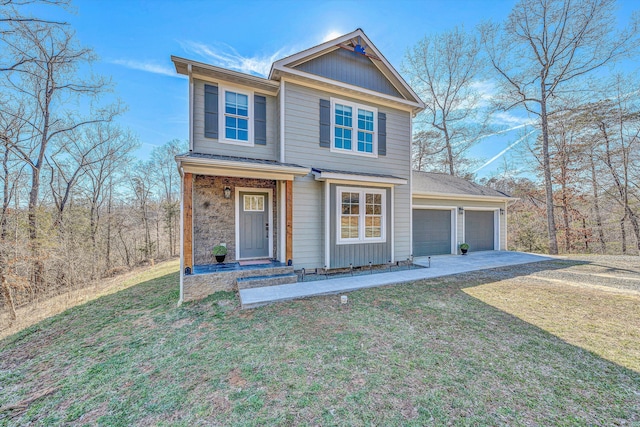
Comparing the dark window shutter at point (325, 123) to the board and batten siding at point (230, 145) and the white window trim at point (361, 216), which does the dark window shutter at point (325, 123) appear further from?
the white window trim at point (361, 216)

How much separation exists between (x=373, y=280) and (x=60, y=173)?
15.4 meters

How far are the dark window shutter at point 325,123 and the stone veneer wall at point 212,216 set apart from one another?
233 cm

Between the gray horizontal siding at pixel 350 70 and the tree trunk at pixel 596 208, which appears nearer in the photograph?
the gray horizontal siding at pixel 350 70

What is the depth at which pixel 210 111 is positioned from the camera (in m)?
6.14

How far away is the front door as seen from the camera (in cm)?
684

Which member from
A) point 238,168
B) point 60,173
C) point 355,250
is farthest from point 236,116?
point 60,173

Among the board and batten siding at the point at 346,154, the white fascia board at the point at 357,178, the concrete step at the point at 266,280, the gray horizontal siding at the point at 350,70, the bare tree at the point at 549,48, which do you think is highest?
the bare tree at the point at 549,48

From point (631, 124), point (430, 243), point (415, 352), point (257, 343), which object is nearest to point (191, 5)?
point (257, 343)

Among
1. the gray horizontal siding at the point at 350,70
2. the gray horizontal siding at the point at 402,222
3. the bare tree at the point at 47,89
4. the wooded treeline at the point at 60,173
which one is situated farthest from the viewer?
the bare tree at the point at 47,89

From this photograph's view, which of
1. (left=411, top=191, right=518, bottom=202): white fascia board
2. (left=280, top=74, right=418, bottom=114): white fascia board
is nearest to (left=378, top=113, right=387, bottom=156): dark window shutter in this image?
(left=280, top=74, right=418, bottom=114): white fascia board

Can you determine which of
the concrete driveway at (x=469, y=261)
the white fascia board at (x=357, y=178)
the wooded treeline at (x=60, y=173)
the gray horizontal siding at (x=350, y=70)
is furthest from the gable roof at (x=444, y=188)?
the wooded treeline at (x=60, y=173)

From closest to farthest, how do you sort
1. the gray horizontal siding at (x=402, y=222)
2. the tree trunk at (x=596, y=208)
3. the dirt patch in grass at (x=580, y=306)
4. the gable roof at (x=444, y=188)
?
1. the dirt patch in grass at (x=580, y=306)
2. the gray horizontal siding at (x=402, y=222)
3. the gable roof at (x=444, y=188)
4. the tree trunk at (x=596, y=208)

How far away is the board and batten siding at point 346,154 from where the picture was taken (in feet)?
21.7

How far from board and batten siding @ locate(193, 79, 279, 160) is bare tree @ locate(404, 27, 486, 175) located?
1469cm
